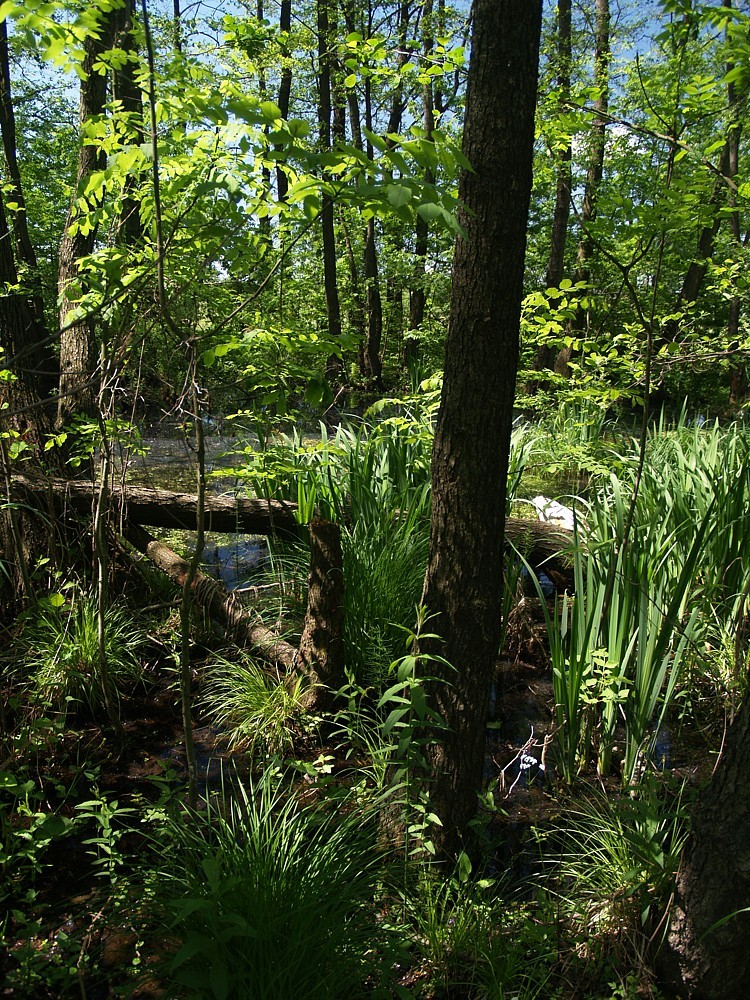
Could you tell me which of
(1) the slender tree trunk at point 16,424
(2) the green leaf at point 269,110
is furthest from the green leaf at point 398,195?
(1) the slender tree trunk at point 16,424

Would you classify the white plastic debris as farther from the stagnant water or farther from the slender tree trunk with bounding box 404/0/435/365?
the slender tree trunk with bounding box 404/0/435/365

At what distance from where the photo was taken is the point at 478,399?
1.71 meters

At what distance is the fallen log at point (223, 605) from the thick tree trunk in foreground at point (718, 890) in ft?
5.55

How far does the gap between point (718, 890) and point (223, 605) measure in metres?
2.43

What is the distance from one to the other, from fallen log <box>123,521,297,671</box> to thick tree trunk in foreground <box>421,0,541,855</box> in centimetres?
108

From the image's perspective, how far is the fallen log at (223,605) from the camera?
2.94 m

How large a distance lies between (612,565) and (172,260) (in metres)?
1.88

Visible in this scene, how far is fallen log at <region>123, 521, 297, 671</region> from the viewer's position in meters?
2.94

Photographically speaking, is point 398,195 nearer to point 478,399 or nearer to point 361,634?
point 478,399

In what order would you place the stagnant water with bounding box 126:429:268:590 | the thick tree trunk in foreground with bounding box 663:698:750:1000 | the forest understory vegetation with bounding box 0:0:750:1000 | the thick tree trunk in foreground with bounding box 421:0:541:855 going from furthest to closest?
the stagnant water with bounding box 126:429:268:590
the thick tree trunk in foreground with bounding box 421:0:541:855
the forest understory vegetation with bounding box 0:0:750:1000
the thick tree trunk in foreground with bounding box 663:698:750:1000

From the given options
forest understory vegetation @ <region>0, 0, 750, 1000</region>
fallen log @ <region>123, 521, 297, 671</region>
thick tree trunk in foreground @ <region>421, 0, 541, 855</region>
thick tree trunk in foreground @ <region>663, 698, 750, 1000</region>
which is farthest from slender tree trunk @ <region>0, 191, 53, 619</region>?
thick tree trunk in foreground @ <region>663, 698, 750, 1000</region>

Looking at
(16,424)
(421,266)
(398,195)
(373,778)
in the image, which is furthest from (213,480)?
(421,266)

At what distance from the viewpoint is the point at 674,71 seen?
2318mm

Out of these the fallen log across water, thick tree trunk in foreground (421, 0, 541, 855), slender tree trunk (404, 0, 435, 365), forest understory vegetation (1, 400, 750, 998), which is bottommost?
forest understory vegetation (1, 400, 750, 998)
